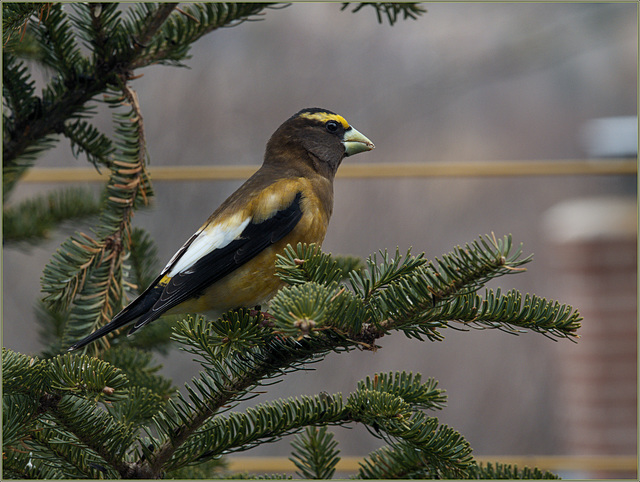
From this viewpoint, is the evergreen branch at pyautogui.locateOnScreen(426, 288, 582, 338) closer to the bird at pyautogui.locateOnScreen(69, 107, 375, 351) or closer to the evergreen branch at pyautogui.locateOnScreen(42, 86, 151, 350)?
the bird at pyautogui.locateOnScreen(69, 107, 375, 351)

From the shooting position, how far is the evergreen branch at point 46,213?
1.75 meters

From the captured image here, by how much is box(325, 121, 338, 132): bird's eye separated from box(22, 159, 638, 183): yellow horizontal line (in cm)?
89

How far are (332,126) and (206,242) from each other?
52 centimetres

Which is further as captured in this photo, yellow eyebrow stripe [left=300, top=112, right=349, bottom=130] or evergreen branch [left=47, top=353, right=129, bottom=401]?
yellow eyebrow stripe [left=300, top=112, right=349, bottom=130]

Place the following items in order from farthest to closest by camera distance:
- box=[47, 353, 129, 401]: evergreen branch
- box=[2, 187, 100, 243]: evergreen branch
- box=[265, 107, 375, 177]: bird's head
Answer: box=[265, 107, 375, 177]: bird's head < box=[2, 187, 100, 243]: evergreen branch < box=[47, 353, 129, 401]: evergreen branch

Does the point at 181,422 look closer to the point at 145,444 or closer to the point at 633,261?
the point at 145,444

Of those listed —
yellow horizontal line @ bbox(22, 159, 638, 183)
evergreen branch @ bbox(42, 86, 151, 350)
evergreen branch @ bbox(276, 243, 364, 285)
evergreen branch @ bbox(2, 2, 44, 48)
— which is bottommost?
evergreen branch @ bbox(276, 243, 364, 285)

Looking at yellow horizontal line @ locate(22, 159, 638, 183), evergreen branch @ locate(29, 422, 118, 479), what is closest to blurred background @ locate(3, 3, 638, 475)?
yellow horizontal line @ locate(22, 159, 638, 183)

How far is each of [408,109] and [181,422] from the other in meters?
3.74

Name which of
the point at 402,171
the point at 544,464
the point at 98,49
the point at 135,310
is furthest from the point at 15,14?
the point at 544,464

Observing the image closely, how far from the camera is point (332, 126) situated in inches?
73.6

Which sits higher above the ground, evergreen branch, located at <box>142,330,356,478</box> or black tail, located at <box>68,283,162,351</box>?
black tail, located at <box>68,283,162,351</box>

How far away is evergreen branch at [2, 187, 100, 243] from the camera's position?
1754 millimetres

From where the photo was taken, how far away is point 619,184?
2.98 metres
